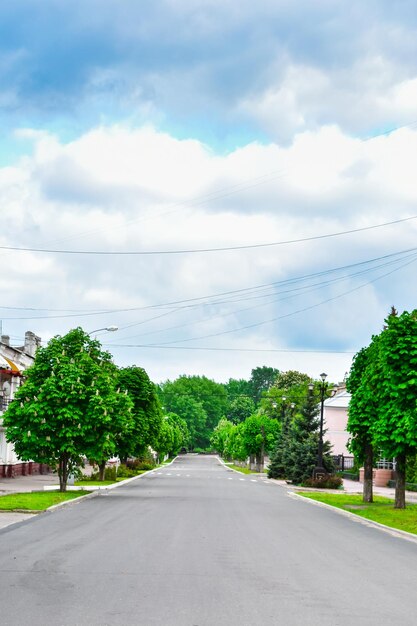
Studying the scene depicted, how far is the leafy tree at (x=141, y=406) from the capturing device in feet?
159

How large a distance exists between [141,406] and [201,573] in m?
38.0

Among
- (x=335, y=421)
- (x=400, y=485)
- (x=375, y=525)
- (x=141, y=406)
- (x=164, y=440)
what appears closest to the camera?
(x=375, y=525)

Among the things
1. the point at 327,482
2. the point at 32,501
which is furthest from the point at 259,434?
the point at 32,501

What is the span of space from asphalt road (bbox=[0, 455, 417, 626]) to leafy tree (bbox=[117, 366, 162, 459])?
2570 centimetres

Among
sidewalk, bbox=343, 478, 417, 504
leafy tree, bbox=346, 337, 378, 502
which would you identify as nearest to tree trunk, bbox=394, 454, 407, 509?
leafy tree, bbox=346, 337, 378, 502

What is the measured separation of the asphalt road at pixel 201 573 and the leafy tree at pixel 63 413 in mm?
10306

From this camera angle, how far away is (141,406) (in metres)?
50.0

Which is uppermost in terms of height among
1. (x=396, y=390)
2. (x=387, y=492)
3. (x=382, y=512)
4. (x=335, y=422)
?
(x=396, y=390)

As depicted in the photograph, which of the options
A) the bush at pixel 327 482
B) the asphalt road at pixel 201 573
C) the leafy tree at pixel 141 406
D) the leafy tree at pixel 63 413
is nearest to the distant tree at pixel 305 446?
the bush at pixel 327 482

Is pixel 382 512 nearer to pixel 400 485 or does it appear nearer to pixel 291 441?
pixel 400 485

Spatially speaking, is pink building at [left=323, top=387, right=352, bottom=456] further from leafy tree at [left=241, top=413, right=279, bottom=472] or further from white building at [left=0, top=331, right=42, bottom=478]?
white building at [left=0, top=331, right=42, bottom=478]

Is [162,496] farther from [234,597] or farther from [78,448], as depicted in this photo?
[234,597]

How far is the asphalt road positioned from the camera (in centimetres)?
909

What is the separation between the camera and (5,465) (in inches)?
1895
